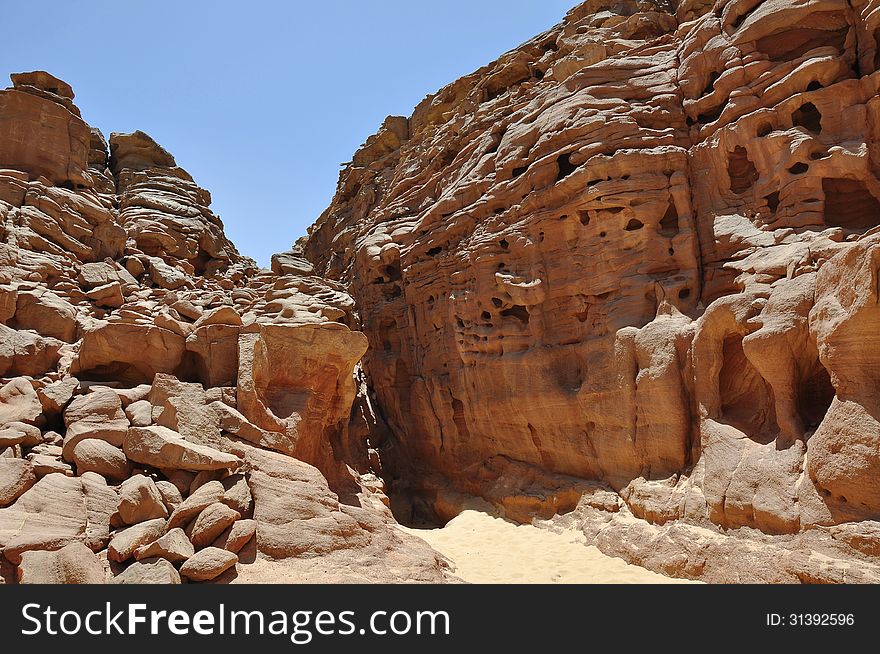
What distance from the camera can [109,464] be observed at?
7035mm

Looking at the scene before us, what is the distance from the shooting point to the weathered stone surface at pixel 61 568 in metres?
5.02

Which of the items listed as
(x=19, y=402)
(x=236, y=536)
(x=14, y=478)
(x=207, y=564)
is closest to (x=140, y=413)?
(x=19, y=402)

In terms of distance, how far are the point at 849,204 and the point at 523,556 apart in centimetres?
914

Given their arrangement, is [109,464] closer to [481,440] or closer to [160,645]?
[160,645]

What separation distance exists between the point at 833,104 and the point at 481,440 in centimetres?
Answer: 1064

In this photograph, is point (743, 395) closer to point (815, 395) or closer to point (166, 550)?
point (815, 395)

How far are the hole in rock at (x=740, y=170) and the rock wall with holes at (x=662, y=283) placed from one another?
0.04 m

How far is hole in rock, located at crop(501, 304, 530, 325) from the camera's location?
43.1ft

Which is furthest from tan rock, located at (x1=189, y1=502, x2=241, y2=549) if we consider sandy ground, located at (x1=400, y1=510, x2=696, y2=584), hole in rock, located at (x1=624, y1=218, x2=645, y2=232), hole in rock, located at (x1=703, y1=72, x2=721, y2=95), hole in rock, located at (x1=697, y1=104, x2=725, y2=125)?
hole in rock, located at (x1=703, y1=72, x2=721, y2=95)

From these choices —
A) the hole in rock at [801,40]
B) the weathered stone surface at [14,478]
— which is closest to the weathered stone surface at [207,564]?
the weathered stone surface at [14,478]

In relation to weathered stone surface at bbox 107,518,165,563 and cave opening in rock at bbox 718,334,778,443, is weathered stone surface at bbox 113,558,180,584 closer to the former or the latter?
weathered stone surface at bbox 107,518,165,563

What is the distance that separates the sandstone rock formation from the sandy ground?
117 cm

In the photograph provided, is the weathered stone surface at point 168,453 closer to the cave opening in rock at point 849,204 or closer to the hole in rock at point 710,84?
the cave opening in rock at point 849,204

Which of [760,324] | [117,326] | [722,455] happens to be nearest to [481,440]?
[722,455]
